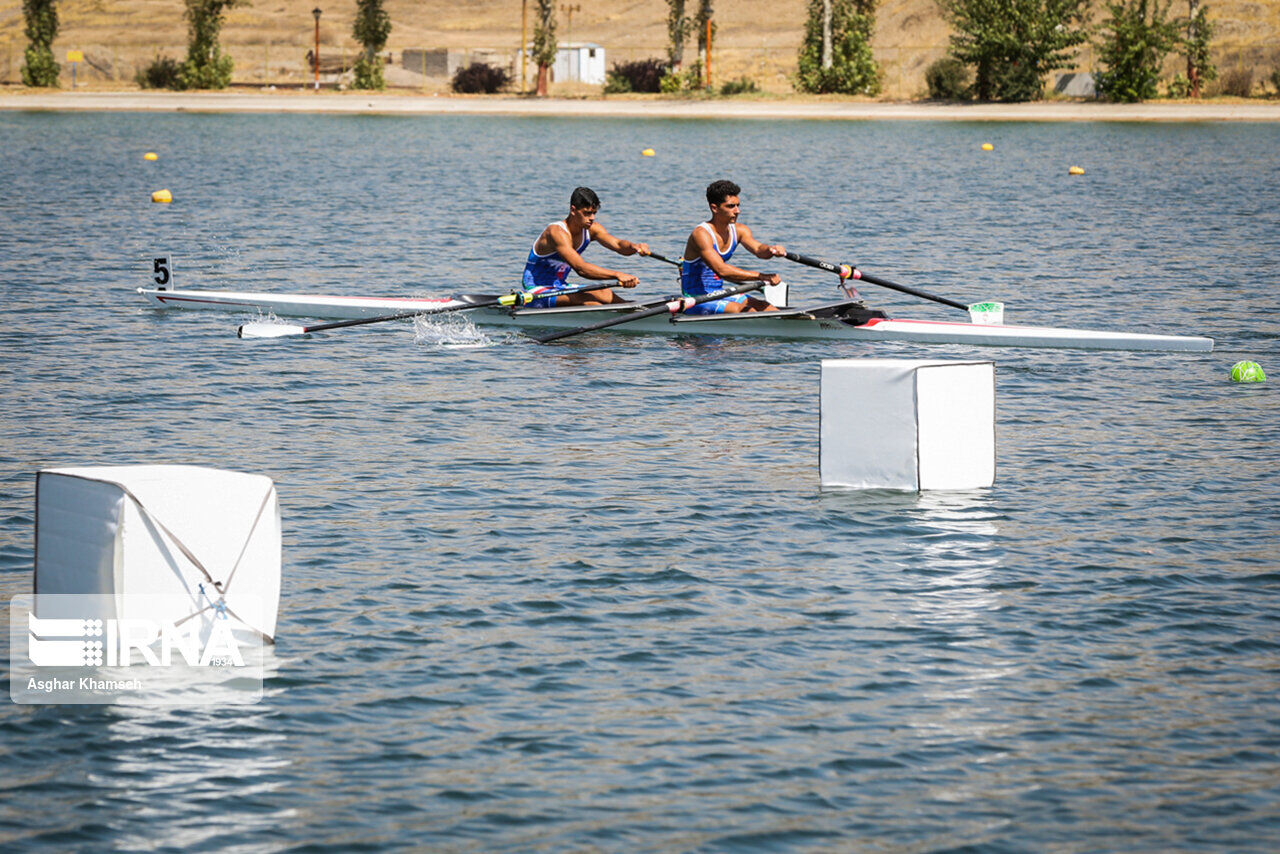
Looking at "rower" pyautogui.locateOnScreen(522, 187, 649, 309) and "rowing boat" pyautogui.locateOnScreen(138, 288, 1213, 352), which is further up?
"rower" pyautogui.locateOnScreen(522, 187, 649, 309)

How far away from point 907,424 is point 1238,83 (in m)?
65.2

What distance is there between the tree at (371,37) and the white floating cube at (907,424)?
71.7 metres

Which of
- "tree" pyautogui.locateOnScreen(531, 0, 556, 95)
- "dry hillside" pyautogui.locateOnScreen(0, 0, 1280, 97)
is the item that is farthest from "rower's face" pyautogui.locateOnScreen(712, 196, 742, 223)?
"dry hillside" pyautogui.locateOnScreen(0, 0, 1280, 97)

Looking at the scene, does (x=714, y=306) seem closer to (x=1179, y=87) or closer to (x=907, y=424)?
(x=907, y=424)

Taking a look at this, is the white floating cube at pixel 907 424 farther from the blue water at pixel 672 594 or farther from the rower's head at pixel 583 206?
the rower's head at pixel 583 206

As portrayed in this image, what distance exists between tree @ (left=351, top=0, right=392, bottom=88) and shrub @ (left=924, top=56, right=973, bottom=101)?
27.5m

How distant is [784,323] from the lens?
714 inches

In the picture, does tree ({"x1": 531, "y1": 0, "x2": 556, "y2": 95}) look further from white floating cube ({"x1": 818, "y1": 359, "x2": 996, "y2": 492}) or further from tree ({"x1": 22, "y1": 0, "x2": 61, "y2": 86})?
white floating cube ({"x1": 818, "y1": 359, "x2": 996, "y2": 492})

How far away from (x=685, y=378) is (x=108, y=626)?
9.14 m

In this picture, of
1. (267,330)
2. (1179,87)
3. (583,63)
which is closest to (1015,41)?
(1179,87)

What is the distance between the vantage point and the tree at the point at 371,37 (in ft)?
262

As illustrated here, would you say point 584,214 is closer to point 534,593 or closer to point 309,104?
point 534,593

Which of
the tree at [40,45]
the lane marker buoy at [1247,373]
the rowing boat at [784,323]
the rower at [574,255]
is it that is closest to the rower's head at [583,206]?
the rower at [574,255]

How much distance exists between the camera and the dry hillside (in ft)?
302
